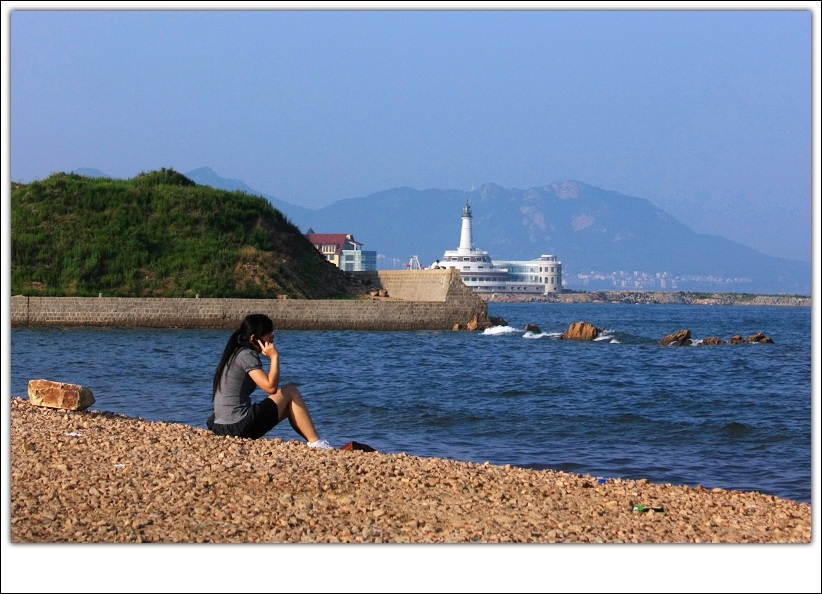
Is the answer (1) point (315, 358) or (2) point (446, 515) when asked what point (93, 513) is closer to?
(2) point (446, 515)

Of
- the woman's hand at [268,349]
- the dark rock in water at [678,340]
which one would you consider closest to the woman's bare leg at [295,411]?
the woman's hand at [268,349]

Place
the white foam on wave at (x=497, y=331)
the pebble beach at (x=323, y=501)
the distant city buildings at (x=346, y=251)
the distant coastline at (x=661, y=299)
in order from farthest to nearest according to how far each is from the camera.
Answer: the distant coastline at (x=661, y=299) < the distant city buildings at (x=346, y=251) < the white foam on wave at (x=497, y=331) < the pebble beach at (x=323, y=501)

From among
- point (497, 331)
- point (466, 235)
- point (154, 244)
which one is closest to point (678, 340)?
point (497, 331)

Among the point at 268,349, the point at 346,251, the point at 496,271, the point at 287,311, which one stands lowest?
the point at 287,311

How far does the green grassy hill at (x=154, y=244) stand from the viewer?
114 ft

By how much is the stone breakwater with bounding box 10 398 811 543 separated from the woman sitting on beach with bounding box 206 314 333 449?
180 millimetres

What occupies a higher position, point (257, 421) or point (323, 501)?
point (257, 421)

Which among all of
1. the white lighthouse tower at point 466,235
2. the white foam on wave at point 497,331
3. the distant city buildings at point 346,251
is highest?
the white lighthouse tower at point 466,235

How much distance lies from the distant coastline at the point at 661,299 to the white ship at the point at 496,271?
150cm

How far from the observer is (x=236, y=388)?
7258mm

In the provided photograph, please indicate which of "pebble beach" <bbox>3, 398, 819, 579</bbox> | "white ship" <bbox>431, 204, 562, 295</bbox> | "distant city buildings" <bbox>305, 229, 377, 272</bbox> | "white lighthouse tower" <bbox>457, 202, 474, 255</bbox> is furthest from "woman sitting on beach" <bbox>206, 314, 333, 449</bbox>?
"white lighthouse tower" <bbox>457, 202, 474, 255</bbox>

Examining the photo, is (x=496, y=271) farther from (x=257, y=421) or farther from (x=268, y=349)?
(x=268, y=349)

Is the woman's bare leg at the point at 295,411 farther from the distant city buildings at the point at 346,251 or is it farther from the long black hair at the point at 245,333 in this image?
the distant city buildings at the point at 346,251

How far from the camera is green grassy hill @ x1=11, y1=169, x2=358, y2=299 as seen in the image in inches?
1373
